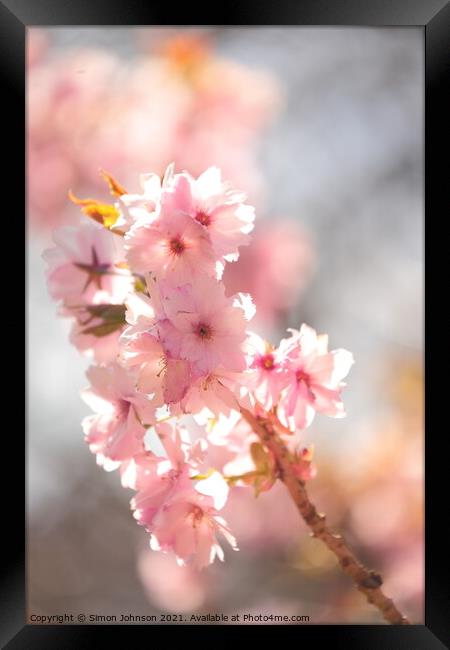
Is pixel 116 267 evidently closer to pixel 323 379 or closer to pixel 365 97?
pixel 323 379

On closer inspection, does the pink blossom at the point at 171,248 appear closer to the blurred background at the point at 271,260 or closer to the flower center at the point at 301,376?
the flower center at the point at 301,376

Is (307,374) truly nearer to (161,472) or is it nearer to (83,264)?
(161,472)

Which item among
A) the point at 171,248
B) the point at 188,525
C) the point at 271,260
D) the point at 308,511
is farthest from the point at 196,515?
the point at 271,260

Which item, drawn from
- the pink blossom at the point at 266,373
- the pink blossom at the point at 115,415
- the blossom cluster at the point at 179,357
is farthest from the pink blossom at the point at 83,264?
the pink blossom at the point at 266,373

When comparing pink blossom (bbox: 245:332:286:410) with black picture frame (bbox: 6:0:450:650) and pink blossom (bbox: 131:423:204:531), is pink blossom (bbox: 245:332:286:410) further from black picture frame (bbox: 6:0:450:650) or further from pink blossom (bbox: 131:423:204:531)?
black picture frame (bbox: 6:0:450:650)

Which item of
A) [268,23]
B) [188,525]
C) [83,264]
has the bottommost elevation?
[188,525]

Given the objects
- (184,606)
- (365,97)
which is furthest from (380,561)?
(365,97)
